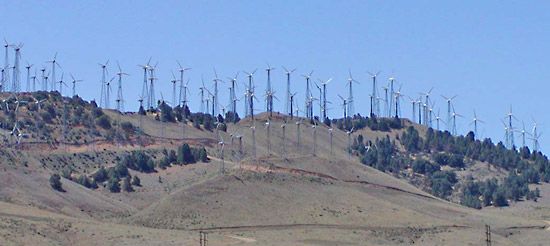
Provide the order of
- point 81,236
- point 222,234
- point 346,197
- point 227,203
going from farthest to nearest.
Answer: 1. point 346,197
2. point 227,203
3. point 222,234
4. point 81,236

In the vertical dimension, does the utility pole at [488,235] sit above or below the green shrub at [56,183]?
below

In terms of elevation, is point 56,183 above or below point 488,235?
above

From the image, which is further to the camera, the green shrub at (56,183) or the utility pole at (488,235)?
the green shrub at (56,183)

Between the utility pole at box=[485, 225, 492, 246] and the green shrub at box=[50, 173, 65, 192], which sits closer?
the utility pole at box=[485, 225, 492, 246]

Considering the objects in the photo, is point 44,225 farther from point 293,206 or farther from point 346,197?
point 346,197

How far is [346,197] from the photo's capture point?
193 metres

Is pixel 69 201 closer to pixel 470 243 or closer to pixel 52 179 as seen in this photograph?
pixel 52 179

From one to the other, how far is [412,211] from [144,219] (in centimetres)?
3924

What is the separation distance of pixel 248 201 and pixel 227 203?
10.2 feet

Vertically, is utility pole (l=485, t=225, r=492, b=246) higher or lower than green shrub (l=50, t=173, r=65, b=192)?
lower

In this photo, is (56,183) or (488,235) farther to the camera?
(56,183)

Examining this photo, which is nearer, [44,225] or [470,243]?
[44,225]

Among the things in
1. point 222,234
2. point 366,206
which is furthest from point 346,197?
point 222,234

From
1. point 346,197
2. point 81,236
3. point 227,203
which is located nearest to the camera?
point 81,236
